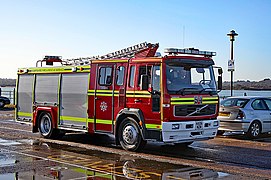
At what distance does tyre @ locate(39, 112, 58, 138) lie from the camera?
16125 millimetres

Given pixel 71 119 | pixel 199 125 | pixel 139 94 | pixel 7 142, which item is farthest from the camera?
pixel 71 119

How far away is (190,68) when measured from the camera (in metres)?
12.8

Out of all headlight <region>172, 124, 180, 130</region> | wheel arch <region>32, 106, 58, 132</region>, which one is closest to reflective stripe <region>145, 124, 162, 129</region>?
headlight <region>172, 124, 180, 130</region>

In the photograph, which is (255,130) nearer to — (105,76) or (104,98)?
(104,98)

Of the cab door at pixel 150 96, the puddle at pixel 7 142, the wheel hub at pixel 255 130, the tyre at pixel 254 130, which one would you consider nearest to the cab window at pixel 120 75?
the cab door at pixel 150 96

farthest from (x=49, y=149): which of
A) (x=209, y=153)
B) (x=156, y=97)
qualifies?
(x=209, y=153)

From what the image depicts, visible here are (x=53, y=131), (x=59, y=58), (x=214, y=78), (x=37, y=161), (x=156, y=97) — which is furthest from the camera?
(x=59, y=58)

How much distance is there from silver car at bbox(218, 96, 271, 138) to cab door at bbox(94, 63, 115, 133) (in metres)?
4.46

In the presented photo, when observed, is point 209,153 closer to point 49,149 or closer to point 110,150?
point 110,150

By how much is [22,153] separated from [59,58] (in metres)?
5.65

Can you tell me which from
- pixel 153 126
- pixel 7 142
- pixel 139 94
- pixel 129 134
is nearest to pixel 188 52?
pixel 139 94

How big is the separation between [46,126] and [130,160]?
18.7 feet

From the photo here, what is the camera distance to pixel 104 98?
13859mm

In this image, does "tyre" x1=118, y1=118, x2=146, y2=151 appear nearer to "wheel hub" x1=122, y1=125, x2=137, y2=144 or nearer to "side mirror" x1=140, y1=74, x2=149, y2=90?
"wheel hub" x1=122, y1=125, x2=137, y2=144
